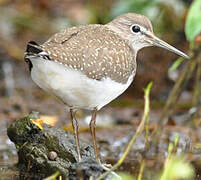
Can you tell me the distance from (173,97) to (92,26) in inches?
41.3

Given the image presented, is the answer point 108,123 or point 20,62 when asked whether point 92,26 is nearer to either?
point 108,123

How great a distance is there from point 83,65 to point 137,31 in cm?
114

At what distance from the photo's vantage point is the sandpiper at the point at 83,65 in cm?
459

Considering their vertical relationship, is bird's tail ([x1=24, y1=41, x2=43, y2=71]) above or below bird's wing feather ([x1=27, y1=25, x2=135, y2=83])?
above

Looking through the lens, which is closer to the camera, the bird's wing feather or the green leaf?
the bird's wing feather

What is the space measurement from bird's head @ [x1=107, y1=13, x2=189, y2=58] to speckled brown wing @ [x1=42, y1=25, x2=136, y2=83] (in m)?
0.24

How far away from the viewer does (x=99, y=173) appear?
4453 millimetres

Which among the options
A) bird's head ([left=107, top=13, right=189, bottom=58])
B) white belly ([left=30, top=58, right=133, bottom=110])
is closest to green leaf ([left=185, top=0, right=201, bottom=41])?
bird's head ([left=107, top=13, right=189, bottom=58])

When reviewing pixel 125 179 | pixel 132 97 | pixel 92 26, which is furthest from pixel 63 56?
pixel 132 97

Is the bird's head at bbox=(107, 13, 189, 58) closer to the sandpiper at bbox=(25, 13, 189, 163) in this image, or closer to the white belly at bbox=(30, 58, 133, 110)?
the sandpiper at bbox=(25, 13, 189, 163)

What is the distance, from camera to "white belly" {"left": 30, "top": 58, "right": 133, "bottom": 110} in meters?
4.58

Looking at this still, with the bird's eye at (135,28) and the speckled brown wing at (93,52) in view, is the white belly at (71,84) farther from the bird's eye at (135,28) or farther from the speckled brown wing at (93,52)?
the bird's eye at (135,28)

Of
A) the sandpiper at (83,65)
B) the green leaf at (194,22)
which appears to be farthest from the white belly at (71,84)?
the green leaf at (194,22)

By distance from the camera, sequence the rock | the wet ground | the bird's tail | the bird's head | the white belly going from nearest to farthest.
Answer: the bird's tail < the white belly < the rock < the bird's head < the wet ground
